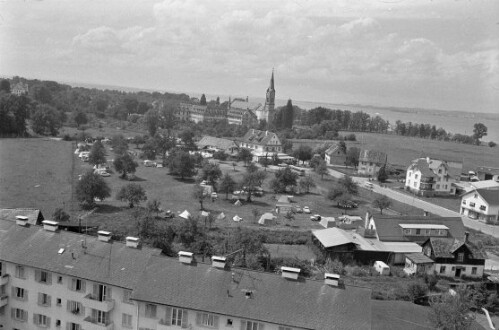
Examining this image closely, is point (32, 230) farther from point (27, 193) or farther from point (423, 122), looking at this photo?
point (423, 122)

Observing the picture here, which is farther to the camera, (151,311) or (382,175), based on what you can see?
(382,175)

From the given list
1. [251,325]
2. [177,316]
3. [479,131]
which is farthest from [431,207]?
[479,131]

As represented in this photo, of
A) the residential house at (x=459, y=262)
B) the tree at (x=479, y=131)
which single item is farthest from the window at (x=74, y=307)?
the tree at (x=479, y=131)

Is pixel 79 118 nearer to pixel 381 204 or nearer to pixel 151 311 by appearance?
pixel 381 204

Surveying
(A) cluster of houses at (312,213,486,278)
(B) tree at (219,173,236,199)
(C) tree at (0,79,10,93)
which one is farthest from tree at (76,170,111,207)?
(C) tree at (0,79,10,93)

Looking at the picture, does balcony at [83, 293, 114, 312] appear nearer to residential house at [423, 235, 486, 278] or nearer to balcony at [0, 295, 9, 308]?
balcony at [0, 295, 9, 308]

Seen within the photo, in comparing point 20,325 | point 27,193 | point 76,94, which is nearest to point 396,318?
point 20,325
